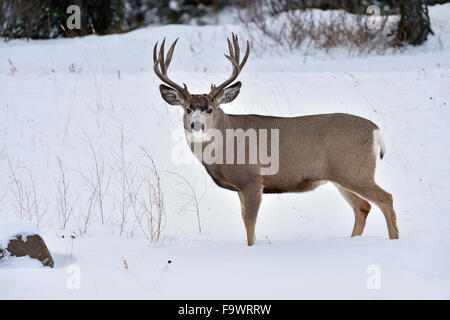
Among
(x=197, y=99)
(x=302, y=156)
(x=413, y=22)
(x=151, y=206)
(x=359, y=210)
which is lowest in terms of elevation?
(x=359, y=210)

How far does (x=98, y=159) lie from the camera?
33.0 ft

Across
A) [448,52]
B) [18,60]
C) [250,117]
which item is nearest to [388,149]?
[250,117]

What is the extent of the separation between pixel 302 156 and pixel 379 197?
0.81 metres

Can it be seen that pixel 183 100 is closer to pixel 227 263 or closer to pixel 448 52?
pixel 227 263

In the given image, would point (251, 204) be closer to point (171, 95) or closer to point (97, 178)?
point (171, 95)

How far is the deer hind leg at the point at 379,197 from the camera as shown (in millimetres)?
6977

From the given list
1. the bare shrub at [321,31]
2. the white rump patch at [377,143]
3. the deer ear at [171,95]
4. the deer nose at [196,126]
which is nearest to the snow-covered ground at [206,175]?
the bare shrub at [321,31]

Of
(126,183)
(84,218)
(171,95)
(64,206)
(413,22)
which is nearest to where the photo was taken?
(171,95)

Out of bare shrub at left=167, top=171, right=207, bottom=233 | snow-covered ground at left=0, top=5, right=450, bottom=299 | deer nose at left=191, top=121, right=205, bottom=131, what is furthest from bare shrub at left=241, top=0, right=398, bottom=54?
deer nose at left=191, top=121, right=205, bottom=131

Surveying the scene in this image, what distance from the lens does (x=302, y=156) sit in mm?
7113

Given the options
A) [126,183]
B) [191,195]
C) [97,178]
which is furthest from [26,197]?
[191,195]

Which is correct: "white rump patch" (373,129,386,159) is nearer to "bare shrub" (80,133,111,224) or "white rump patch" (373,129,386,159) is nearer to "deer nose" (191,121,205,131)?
"deer nose" (191,121,205,131)

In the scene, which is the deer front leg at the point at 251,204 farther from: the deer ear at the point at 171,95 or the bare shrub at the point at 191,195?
the bare shrub at the point at 191,195

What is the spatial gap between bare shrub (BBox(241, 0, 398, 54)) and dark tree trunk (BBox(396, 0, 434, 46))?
1.02ft
